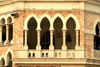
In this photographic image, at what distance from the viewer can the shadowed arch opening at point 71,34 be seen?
3347 centimetres

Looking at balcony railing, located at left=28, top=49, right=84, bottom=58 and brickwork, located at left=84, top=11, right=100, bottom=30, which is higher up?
brickwork, located at left=84, top=11, right=100, bottom=30

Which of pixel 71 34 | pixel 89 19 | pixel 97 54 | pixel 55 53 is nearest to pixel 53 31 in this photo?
pixel 71 34

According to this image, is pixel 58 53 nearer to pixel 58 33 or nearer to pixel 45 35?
pixel 58 33

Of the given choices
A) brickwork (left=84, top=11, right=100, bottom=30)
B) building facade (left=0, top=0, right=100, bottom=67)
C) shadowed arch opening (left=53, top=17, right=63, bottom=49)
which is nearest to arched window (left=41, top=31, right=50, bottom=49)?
shadowed arch opening (left=53, top=17, right=63, bottom=49)

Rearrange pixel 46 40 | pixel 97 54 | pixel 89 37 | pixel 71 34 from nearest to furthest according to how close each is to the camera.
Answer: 1. pixel 89 37
2. pixel 97 54
3. pixel 71 34
4. pixel 46 40

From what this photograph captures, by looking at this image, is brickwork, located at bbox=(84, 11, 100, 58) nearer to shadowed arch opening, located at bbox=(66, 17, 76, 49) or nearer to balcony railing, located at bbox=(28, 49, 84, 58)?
balcony railing, located at bbox=(28, 49, 84, 58)

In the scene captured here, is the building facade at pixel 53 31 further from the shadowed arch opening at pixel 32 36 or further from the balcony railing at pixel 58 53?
the shadowed arch opening at pixel 32 36

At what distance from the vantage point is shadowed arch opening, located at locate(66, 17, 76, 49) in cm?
3347

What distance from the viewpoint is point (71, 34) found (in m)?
33.6

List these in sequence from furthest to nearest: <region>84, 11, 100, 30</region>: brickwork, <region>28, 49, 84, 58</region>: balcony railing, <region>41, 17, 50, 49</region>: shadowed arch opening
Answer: <region>41, 17, 50, 49</region>: shadowed arch opening → <region>84, 11, 100, 30</region>: brickwork → <region>28, 49, 84, 58</region>: balcony railing

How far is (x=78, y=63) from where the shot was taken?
3117 cm

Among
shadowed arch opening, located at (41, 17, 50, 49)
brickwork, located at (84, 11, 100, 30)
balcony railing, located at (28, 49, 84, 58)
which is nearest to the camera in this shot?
balcony railing, located at (28, 49, 84, 58)

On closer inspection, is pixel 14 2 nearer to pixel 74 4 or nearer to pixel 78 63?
pixel 74 4

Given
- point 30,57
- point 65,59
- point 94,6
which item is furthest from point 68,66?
point 94,6
